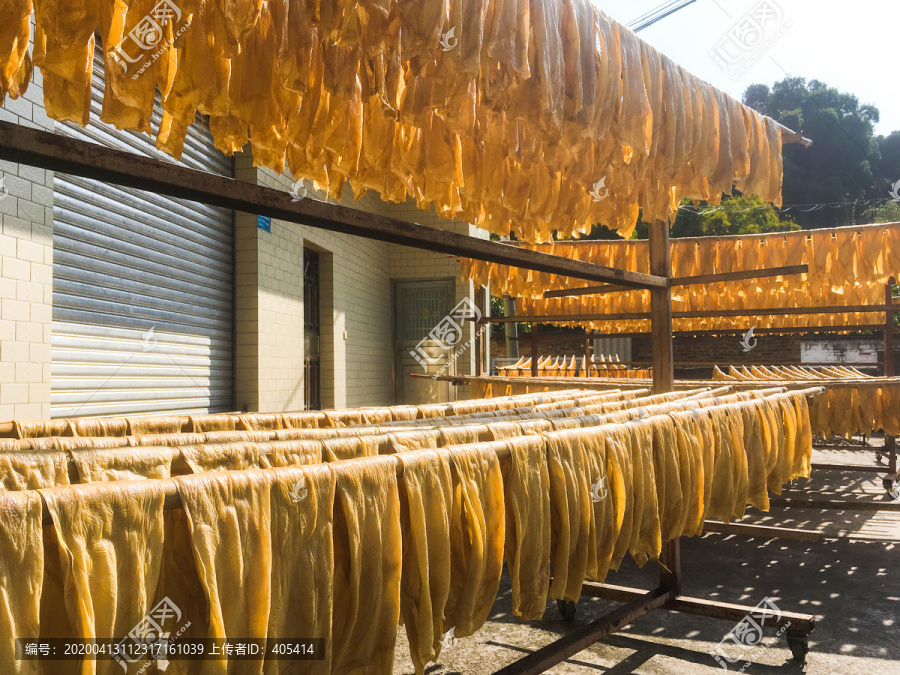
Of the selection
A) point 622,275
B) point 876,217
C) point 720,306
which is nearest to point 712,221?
point 876,217

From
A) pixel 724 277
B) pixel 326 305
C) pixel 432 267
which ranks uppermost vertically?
pixel 432 267

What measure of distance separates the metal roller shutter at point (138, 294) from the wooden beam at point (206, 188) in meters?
3.60

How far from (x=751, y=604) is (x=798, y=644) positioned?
1.00m

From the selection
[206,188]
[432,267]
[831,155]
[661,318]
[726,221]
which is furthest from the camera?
[831,155]

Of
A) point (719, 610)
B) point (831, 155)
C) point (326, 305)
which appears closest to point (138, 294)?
point (326, 305)

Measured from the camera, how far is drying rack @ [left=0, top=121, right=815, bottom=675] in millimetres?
1339

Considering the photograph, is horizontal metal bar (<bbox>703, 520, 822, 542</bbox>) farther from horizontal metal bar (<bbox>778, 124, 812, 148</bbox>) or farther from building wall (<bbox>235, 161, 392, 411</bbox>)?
building wall (<bbox>235, 161, 392, 411</bbox>)

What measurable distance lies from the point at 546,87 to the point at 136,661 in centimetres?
179

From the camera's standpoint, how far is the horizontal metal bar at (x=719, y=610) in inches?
130

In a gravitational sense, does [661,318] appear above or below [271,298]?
below

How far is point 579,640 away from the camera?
2.59m

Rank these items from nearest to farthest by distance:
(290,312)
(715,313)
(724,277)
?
(724,277) < (290,312) < (715,313)

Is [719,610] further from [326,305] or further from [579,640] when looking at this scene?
[326,305]

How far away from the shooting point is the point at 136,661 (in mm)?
1000
